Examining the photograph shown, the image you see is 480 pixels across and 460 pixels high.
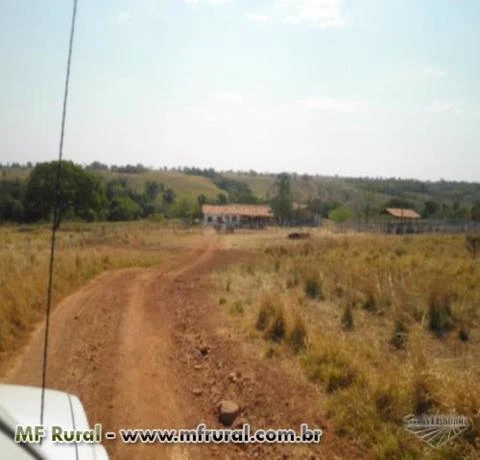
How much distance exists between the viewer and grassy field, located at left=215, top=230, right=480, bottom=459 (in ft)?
16.0

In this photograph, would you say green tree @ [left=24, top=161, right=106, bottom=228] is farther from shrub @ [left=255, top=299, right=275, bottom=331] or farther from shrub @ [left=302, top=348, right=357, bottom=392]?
shrub @ [left=302, top=348, right=357, bottom=392]

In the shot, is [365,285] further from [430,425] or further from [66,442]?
[66,442]

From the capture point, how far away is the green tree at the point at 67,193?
175 feet

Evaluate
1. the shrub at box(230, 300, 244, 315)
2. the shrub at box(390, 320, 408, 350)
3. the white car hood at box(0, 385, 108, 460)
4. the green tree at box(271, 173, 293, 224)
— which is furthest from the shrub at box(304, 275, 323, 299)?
the green tree at box(271, 173, 293, 224)

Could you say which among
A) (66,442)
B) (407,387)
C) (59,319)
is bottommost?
(59,319)

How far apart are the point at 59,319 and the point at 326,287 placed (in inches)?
286

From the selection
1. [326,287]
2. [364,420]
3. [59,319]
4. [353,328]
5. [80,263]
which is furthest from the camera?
[80,263]

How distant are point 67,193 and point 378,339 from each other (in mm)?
49287

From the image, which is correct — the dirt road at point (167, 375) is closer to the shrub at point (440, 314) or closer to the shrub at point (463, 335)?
the shrub at point (463, 335)

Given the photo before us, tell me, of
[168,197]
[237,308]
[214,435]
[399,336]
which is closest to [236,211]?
[168,197]

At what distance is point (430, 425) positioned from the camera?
4.70 m

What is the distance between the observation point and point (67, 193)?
51844mm

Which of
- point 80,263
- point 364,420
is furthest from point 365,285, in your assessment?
point 80,263

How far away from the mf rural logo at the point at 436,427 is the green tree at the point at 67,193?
50.4 m
